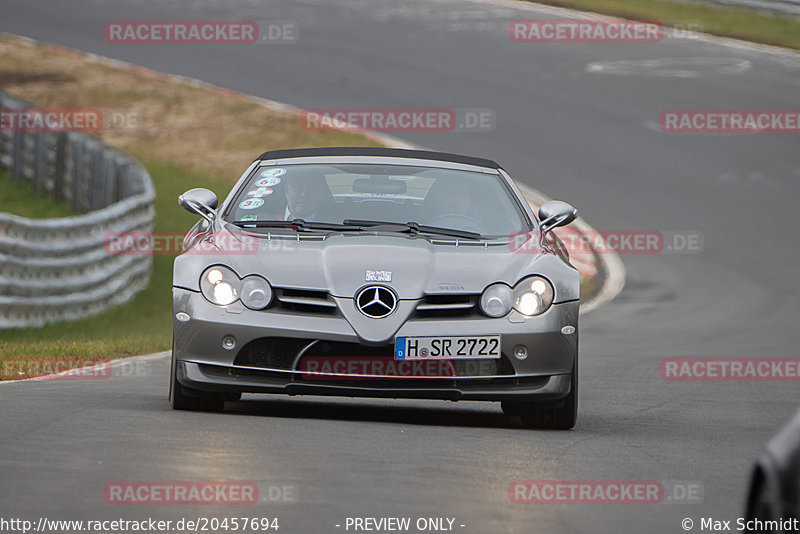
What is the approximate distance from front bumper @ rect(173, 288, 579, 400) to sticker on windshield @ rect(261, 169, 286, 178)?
137cm

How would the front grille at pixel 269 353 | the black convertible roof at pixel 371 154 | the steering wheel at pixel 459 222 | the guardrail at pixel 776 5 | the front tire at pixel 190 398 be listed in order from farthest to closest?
1. the guardrail at pixel 776 5
2. the black convertible roof at pixel 371 154
3. the steering wheel at pixel 459 222
4. the front tire at pixel 190 398
5. the front grille at pixel 269 353

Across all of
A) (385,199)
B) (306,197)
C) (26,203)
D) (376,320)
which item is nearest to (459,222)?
(385,199)

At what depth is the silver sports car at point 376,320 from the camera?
25.5 feet

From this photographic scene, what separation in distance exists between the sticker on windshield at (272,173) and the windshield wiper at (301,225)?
1.79 feet

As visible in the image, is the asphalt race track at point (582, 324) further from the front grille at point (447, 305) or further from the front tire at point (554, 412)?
the front grille at point (447, 305)

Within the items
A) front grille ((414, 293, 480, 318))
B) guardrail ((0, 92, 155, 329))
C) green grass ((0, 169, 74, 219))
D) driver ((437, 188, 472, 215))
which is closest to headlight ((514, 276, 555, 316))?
front grille ((414, 293, 480, 318))

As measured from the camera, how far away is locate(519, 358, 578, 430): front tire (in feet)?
26.6

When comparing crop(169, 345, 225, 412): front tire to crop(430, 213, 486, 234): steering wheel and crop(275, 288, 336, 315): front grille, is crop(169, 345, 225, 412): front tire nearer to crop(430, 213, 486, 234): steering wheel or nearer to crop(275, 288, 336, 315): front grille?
crop(275, 288, 336, 315): front grille

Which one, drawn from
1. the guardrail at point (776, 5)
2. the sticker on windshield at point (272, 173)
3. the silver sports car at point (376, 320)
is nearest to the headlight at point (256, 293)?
the silver sports car at point (376, 320)

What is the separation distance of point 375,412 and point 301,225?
1.15m

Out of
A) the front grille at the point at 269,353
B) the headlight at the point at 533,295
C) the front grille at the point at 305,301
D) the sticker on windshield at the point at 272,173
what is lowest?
the front grille at the point at 269,353

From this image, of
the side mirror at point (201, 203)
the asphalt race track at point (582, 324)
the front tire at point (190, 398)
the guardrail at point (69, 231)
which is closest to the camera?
the asphalt race track at point (582, 324)

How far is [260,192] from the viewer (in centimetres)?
905

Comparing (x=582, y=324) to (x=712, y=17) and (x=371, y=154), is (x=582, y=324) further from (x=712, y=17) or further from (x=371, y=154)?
(x=712, y=17)
